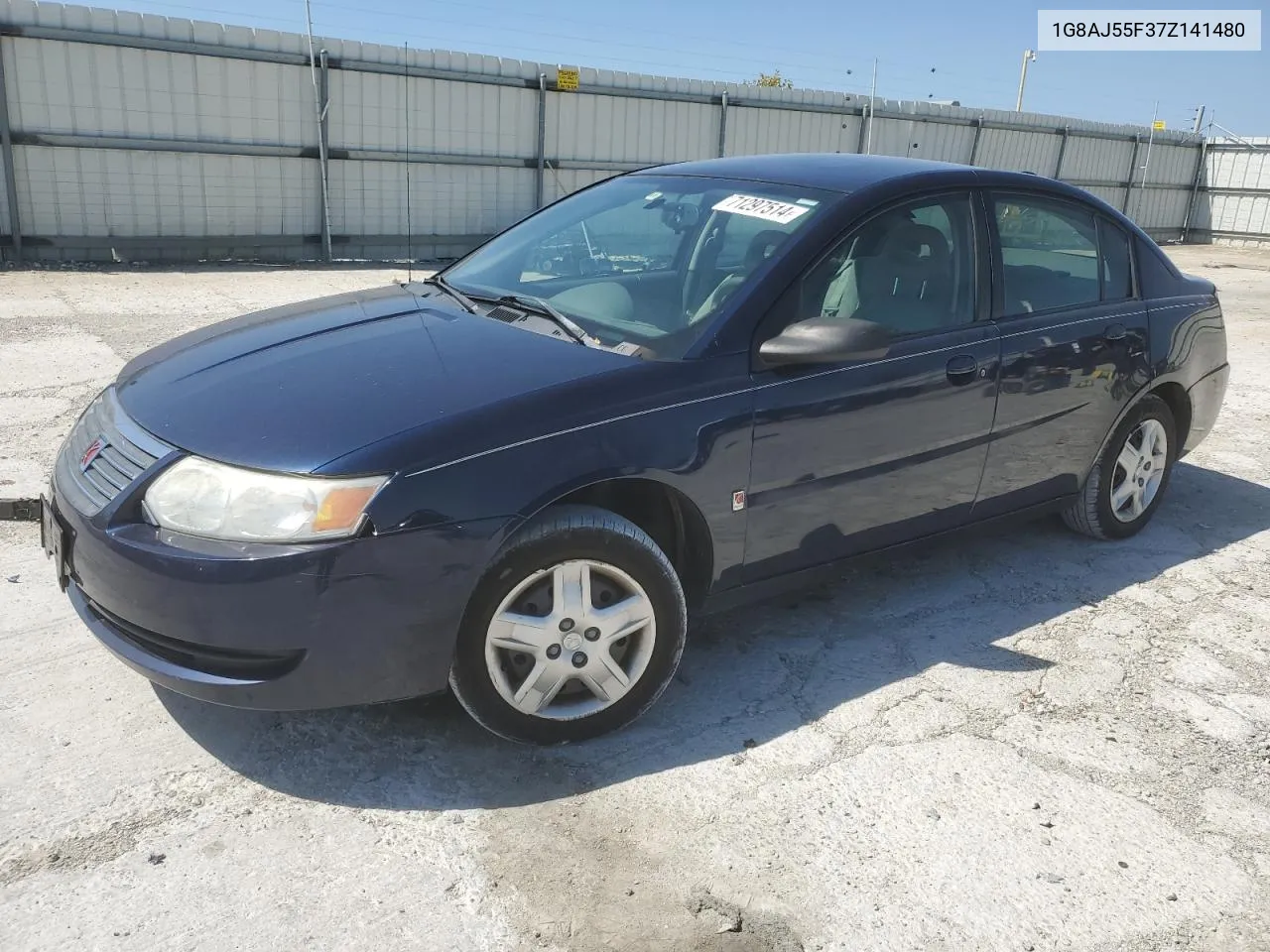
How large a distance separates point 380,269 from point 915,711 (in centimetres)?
1142

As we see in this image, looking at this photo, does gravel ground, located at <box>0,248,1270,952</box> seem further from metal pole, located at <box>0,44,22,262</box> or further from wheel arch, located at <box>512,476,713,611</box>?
metal pole, located at <box>0,44,22,262</box>

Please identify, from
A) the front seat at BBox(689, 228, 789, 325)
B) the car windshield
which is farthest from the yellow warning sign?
the front seat at BBox(689, 228, 789, 325)

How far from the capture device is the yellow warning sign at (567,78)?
14.7 meters

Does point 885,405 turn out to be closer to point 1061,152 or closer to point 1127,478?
point 1127,478

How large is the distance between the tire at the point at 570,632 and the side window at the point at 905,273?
0.98 m

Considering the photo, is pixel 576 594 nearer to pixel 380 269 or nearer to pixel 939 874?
pixel 939 874

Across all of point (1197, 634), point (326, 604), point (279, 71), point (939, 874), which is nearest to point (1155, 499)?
point (1197, 634)

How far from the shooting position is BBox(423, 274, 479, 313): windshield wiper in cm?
347

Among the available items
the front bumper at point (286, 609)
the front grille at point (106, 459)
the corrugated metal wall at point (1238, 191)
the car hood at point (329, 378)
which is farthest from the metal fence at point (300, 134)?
the corrugated metal wall at point (1238, 191)

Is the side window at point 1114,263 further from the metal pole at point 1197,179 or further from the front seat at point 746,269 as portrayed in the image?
the metal pole at point 1197,179

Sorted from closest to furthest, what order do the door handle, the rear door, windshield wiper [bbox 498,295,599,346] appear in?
windshield wiper [bbox 498,295,599,346], the door handle, the rear door

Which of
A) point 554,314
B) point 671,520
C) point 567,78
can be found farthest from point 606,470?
point 567,78

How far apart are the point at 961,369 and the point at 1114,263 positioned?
1.28 meters

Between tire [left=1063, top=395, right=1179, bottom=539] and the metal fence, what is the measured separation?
35.2 ft
